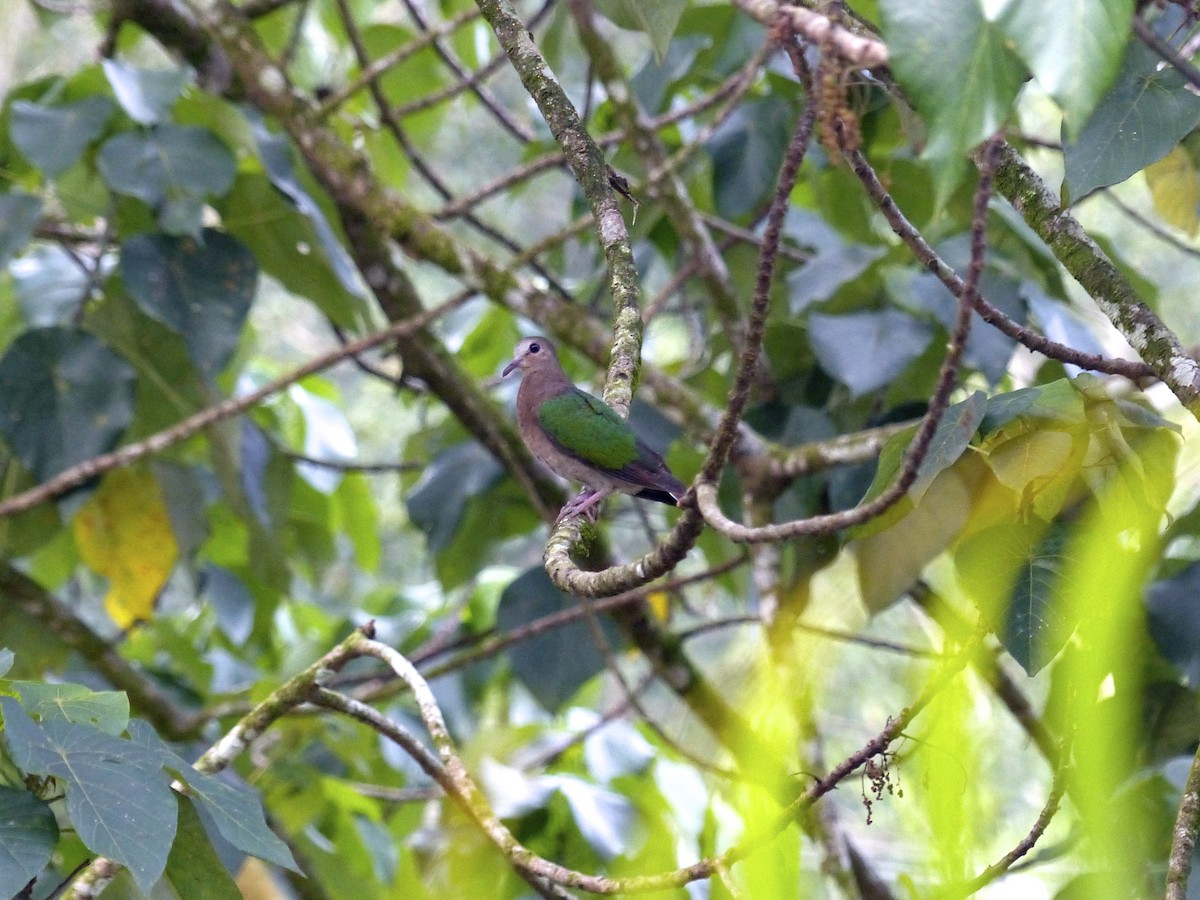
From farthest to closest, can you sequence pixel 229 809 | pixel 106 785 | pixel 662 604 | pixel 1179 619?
pixel 662 604, pixel 1179 619, pixel 229 809, pixel 106 785

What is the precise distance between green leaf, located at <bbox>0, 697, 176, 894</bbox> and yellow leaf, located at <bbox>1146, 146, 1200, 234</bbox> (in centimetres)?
232

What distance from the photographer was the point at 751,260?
158 inches

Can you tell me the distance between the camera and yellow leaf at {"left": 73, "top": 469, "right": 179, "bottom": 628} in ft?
12.3

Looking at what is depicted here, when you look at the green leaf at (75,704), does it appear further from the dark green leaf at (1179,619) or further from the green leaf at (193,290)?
the dark green leaf at (1179,619)

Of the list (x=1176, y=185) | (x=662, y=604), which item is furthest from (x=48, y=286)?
(x=1176, y=185)

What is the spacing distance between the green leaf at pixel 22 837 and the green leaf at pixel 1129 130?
1566mm

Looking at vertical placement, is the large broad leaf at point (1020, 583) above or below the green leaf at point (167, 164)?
below

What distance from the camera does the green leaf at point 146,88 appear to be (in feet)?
10.3

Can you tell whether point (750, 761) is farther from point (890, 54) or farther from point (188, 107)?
point (188, 107)

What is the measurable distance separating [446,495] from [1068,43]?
9.70 feet

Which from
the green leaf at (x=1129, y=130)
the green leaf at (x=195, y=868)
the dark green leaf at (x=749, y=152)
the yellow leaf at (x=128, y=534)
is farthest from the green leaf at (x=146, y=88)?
the green leaf at (x=1129, y=130)

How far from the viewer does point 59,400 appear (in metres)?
3.30

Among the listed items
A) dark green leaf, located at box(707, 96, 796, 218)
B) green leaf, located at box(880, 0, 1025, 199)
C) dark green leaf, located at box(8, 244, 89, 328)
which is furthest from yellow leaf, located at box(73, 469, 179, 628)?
green leaf, located at box(880, 0, 1025, 199)

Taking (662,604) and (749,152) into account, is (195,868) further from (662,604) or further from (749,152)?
(662,604)
